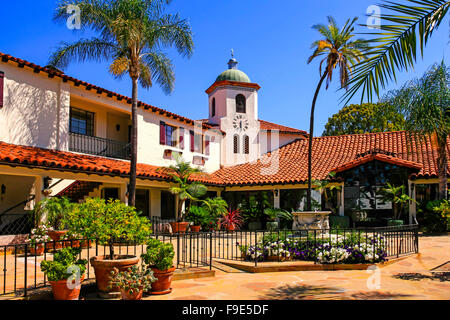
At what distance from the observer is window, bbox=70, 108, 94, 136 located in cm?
1766

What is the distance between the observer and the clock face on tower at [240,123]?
26.1 meters

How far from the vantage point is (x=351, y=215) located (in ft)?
67.7

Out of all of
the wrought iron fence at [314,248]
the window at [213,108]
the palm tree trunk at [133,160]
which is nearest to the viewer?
the wrought iron fence at [314,248]

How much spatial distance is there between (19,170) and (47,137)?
9.61 ft

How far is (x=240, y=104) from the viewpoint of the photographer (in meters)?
26.5

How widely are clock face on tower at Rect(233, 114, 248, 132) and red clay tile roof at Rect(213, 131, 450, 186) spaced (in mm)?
2444

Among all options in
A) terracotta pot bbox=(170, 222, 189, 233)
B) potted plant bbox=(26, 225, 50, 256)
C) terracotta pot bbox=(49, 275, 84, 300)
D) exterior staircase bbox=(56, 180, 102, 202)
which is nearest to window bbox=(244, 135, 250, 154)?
terracotta pot bbox=(170, 222, 189, 233)

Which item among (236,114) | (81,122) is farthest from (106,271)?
(236,114)

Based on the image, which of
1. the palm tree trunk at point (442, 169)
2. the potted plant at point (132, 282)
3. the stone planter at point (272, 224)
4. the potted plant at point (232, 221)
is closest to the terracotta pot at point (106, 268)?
the potted plant at point (132, 282)

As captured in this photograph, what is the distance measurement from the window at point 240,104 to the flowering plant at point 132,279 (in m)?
20.0

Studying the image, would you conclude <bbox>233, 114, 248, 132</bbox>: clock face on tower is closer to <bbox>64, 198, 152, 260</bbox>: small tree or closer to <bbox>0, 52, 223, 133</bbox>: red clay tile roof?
<bbox>0, 52, 223, 133</bbox>: red clay tile roof

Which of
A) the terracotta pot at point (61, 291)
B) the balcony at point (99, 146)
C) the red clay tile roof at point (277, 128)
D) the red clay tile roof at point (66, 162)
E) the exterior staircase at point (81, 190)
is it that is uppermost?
the red clay tile roof at point (277, 128)

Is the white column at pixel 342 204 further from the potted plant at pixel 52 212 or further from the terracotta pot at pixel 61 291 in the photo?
the terracotta pot at pixel 61 291
